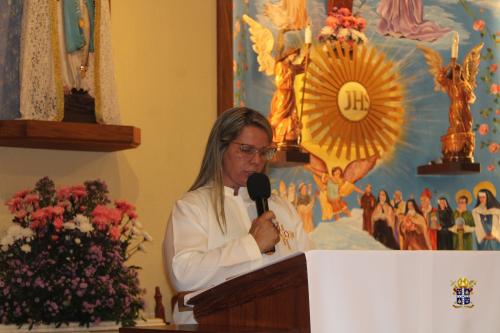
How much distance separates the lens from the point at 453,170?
6.78 meters

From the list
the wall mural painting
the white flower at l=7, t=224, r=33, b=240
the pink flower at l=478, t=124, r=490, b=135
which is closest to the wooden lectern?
the white flower at l=7, t=224, r=33, b=240

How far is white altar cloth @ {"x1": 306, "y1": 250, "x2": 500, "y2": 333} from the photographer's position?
103 inches

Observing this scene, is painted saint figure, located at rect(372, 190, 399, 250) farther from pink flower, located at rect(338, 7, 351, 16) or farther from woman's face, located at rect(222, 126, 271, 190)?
woman's face, located at rect(222, 126, 271, 190)

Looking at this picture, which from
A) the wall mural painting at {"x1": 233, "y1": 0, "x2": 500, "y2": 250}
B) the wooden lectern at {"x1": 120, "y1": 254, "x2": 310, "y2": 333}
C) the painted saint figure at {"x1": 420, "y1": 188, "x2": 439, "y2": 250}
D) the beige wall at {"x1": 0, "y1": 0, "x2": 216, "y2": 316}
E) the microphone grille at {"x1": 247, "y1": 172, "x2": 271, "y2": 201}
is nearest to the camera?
the wooden lectern at {"x1": 120, "y1": 254, "x2": 310, "y2": 333}

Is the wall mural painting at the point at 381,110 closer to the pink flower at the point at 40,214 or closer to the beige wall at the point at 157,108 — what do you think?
the beige wall at the point at 157,108

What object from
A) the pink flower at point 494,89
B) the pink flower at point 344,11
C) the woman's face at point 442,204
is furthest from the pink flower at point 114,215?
the pink flower at point 494,89

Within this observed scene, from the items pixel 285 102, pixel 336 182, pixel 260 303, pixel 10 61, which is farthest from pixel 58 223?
pixel 336 182

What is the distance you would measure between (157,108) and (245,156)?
208cm

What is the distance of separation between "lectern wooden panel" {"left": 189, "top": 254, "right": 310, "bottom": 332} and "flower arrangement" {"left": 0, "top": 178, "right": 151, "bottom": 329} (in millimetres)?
1587

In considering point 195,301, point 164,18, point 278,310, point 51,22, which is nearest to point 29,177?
point 51,22

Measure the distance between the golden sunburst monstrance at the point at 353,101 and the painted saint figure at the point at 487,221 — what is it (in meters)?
0.86

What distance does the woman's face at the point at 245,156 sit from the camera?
3945mm

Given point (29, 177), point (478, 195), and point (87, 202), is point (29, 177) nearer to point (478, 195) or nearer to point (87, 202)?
point (87, 202)

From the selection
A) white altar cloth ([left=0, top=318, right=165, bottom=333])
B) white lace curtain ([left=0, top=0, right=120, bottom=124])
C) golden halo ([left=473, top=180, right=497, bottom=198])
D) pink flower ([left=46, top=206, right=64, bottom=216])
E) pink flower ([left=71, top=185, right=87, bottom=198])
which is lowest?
white altar cloth ([left=0, top=318, right=165, bottom=333])
